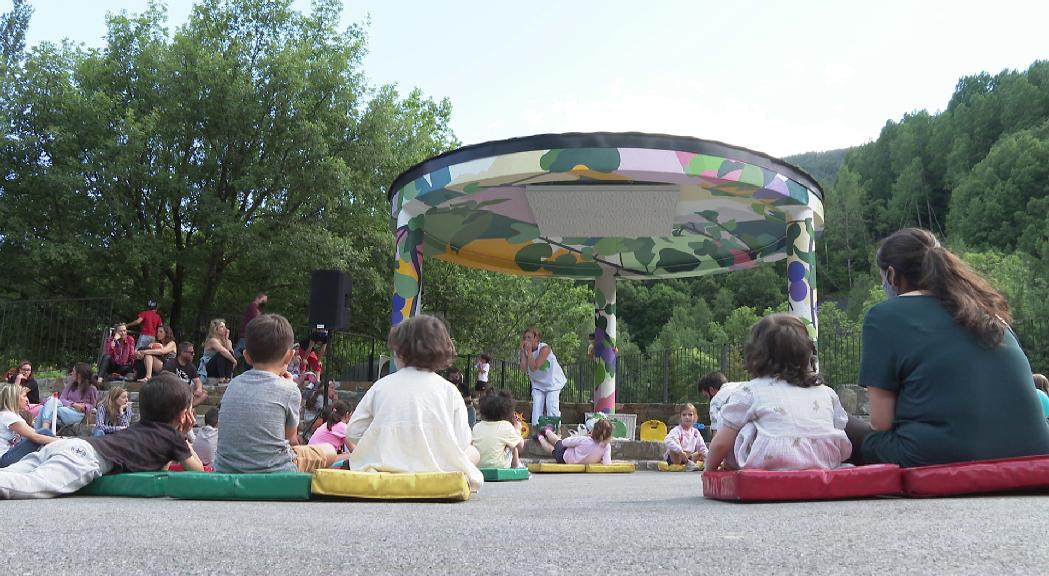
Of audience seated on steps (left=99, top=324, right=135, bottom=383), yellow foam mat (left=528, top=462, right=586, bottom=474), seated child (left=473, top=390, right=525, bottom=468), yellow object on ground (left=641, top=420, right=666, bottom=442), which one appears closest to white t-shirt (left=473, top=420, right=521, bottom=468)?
seated child (left=473, top=390, right=525, bottom=468)

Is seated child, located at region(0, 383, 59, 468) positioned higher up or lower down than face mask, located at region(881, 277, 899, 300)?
lower down

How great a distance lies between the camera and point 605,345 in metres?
16.9

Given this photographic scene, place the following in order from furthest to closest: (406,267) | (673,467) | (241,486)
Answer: (406,267) < (673,467) < (241,486)

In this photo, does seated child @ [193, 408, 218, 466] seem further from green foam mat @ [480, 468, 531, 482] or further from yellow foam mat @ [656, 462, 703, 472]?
yellow foam mat @ [656, 462, 703, 472]

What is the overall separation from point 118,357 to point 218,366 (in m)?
1.82

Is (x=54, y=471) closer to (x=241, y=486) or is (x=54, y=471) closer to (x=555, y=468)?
(x=241, y=486)

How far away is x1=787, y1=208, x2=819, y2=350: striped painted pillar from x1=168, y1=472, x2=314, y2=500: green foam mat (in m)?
9.44

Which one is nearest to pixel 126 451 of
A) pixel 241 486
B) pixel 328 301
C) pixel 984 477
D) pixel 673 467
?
pixel 241 486

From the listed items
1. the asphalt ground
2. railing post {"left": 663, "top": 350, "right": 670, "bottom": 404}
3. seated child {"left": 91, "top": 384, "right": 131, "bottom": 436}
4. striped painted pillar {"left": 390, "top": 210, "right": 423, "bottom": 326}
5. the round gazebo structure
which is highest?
the round gazebo structure

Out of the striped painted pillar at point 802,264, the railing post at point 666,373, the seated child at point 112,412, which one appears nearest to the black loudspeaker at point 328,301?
the seated child at point 112,412

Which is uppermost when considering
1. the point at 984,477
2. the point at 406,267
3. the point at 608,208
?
the point at 608,208

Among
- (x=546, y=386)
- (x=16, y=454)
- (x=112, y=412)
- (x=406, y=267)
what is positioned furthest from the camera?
(x=546, y=386)

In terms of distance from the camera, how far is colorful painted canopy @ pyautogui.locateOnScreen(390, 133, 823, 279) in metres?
10.5

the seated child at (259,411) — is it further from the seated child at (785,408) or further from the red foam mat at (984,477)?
the red foam mat at (984,477)
